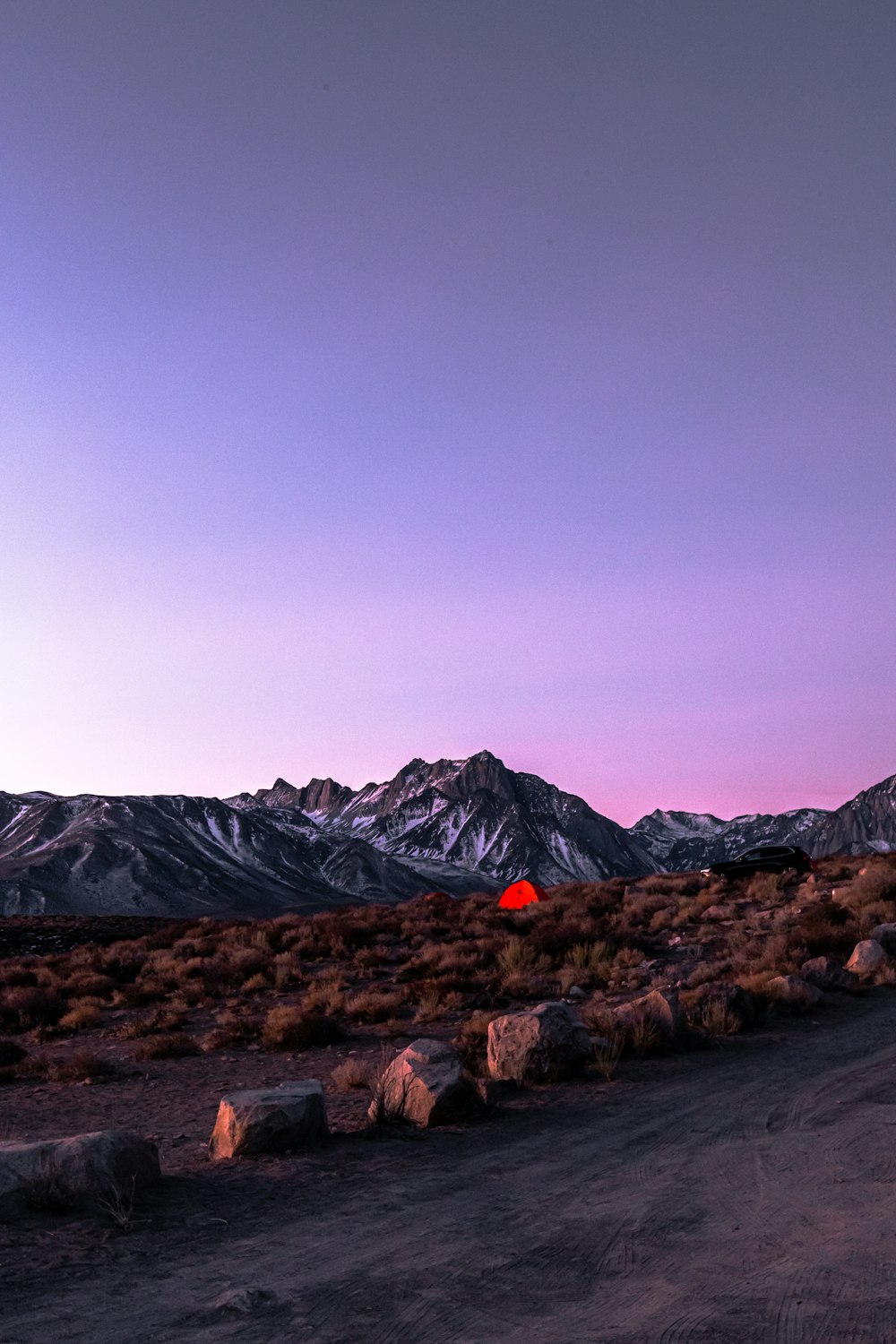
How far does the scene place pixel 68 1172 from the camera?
306 inches

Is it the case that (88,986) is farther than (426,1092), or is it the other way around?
(88,986)

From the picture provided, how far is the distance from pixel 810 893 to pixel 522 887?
11.6 metres

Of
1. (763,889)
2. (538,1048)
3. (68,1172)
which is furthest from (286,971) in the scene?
(763,889)

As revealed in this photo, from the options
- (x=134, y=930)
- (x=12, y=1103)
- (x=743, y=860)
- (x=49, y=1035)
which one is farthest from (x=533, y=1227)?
(x=134, y=930)

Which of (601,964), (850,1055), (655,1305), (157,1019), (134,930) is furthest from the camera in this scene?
(134,930)

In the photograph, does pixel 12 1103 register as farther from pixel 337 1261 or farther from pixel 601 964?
pixel 601 964

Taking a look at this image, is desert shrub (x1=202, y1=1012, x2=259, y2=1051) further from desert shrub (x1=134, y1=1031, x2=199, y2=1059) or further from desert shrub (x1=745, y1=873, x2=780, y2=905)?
desert shrub (x1=745, y1=873, x2=780, y2=905)

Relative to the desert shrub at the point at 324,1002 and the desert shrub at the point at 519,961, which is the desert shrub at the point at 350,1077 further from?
the desert shrub at the point at 519,961

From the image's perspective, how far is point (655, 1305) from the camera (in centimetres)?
566

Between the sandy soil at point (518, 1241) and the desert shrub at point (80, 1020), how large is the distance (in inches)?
408

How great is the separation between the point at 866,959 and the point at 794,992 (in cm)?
371

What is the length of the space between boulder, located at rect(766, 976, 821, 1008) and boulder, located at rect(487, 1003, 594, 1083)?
5.04 meters

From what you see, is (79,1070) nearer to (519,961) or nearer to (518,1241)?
(518,1241)

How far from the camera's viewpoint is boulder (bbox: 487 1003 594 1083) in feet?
39.8
